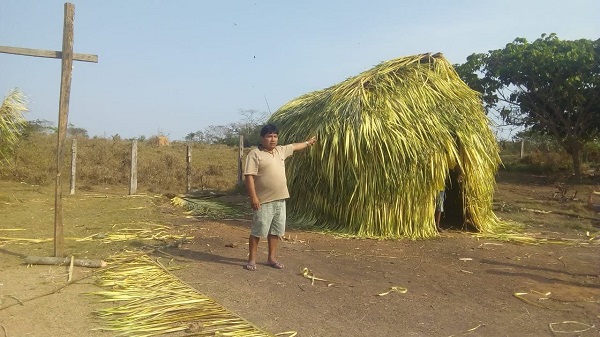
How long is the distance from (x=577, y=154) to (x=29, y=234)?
1617cm

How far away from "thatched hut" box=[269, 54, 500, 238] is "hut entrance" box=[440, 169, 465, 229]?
4 centimetres

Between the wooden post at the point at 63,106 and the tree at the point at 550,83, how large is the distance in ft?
47.7

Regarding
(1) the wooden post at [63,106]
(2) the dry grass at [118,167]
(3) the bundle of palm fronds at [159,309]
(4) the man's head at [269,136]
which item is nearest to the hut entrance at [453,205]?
(4) the man's head at [269,136]

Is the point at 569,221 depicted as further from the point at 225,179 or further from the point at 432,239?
the point at 225,179

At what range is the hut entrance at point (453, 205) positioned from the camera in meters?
9.23

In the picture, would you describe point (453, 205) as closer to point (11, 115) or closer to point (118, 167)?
point (11, 115)

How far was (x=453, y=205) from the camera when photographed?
9.75 metres

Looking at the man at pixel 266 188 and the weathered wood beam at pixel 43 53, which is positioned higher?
the weathered wood beam at pixel 43 53

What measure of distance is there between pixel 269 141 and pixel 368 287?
1.81m

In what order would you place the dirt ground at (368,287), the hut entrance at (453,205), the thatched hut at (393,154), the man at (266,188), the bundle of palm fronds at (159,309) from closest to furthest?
the bundle of palm fronds at (159,309) → the dirt ground at (368,287) → the man at (266,188) → the thatched hut at (393,154) → the hut entrance at (453,205)

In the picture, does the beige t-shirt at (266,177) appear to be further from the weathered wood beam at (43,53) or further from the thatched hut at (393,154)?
the thatched hut at (393,154)

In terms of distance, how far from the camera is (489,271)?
19.8 ft

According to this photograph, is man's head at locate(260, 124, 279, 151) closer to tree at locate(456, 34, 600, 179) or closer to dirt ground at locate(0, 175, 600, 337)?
dirt ground at locate(0, 175, 600, 337)

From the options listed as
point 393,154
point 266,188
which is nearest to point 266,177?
point 266,188
